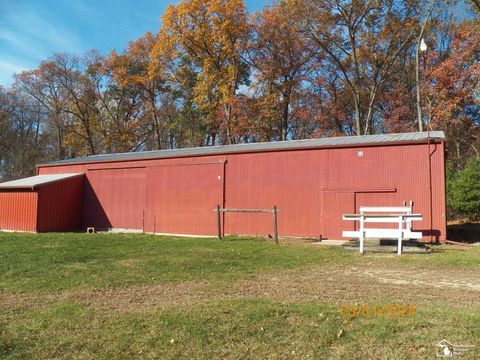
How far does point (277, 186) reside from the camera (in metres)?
17.1

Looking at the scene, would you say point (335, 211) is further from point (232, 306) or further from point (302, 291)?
point (232, 306)

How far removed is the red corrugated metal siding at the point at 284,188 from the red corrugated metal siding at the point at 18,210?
10.2 ft

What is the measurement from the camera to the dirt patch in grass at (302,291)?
20.1 ft

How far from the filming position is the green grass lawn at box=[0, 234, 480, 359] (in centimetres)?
447

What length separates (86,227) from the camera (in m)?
22.6

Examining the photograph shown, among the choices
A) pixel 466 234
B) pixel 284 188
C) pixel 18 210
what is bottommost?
pixel 466 234

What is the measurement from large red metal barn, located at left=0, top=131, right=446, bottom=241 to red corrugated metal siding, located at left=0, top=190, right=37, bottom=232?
20 centimetres

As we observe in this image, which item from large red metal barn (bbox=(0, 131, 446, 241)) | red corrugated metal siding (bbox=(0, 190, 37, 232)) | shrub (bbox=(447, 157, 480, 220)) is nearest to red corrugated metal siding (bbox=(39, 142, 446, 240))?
large red metal barn (bbox=(0, 131, 446, 241))

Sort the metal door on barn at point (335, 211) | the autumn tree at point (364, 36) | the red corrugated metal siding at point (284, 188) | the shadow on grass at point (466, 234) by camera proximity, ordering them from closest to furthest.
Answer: the red corrugated metal siding at point (284, 188) → the shadow on grass at point (466, 234) → the metal door on barn at point (335, 211) → the autumn tree at point (364, 36)

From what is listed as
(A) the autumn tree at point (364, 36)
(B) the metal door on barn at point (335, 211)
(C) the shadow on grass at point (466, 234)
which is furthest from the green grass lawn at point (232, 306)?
(A) the autumn tree at point (364, 36)

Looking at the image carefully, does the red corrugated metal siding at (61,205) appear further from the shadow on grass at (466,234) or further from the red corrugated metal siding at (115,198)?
the shadow on grass at (466,234)

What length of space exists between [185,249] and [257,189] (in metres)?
5.86

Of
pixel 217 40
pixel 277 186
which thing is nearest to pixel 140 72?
pixel 217 40

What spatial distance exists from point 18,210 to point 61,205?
6.28ft
